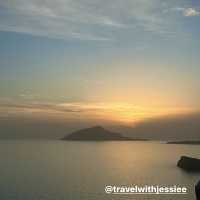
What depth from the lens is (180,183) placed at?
36.4 m

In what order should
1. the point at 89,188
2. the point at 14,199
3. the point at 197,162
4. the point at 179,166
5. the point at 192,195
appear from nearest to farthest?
the point at 14,199 < the point at 192,195 < the point at 89,188 < the point at 197,162 < the point at 179,166

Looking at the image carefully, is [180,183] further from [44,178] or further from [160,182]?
[44,178]

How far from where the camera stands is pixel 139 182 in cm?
3569

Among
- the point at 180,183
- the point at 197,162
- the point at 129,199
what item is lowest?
the point at 129,199

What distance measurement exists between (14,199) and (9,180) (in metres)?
10.6

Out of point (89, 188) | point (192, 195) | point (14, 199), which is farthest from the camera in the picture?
point (89, 188)

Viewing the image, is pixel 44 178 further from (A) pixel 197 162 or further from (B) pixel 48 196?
(A) pixel 197 162

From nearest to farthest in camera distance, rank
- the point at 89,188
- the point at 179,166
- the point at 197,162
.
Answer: the point at 89,188 → the point at 197,162 → the point at 179,166

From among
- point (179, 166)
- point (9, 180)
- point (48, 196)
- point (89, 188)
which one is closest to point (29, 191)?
point (48, 196)

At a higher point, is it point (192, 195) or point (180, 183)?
point (180, 183)

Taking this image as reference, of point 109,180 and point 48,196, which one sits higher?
point 109,180

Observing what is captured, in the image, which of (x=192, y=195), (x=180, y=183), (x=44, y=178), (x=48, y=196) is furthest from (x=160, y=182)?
(x=48, y=196)

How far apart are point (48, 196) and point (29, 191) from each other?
2549 millimetres

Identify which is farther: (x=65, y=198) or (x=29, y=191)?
(x=29, y=191)
